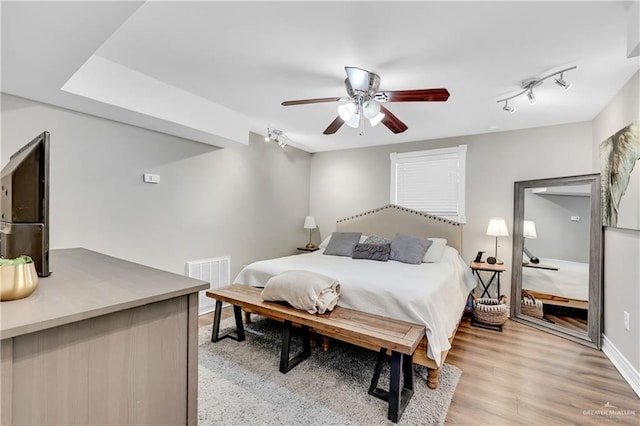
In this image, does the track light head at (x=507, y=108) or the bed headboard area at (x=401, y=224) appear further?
the bed headboard area at (x=401, y=224)

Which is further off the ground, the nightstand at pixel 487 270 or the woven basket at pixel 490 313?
the nightstand at pixel 487 270

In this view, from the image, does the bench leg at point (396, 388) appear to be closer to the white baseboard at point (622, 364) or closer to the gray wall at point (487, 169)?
the white baseboard at point (622, 364)

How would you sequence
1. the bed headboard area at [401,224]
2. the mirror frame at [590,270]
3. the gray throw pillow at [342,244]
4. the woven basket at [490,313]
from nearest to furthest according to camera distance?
1. the mirror frame at [590,270]
2. the woven basket at [490,313]
3. the gray throw pillow at [342,244]
4. the bed headboard area at [401,224]

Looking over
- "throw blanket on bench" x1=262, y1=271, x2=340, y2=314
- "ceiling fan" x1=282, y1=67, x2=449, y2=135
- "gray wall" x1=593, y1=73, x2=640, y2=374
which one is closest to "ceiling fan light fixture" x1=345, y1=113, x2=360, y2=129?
"ceiling fan" x1=282, y1=67, x2=449, y2=135

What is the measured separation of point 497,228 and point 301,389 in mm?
2991

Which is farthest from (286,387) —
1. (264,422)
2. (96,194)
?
(96,194)

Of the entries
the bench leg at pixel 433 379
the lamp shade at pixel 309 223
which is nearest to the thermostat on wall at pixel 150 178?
the lamp shade at pixel 309 223

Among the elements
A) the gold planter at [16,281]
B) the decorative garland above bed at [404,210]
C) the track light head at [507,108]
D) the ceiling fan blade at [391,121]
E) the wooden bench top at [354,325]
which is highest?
the track light head at [507,108]

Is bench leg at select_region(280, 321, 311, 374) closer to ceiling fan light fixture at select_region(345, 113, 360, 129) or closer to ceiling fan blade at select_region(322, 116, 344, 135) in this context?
ceiling fan light fixture at select_region(345, 113, 360, 129)

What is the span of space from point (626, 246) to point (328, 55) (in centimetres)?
291

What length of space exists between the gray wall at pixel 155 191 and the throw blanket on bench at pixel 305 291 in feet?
5.03

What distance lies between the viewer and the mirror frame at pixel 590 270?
9.76 feet

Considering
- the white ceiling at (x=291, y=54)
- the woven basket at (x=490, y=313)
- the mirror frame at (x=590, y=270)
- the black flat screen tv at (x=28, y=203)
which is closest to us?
the black flat screen tv at (x=28, y=203)

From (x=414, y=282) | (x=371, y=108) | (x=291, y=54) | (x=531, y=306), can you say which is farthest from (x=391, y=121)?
(x=531, y=306)
